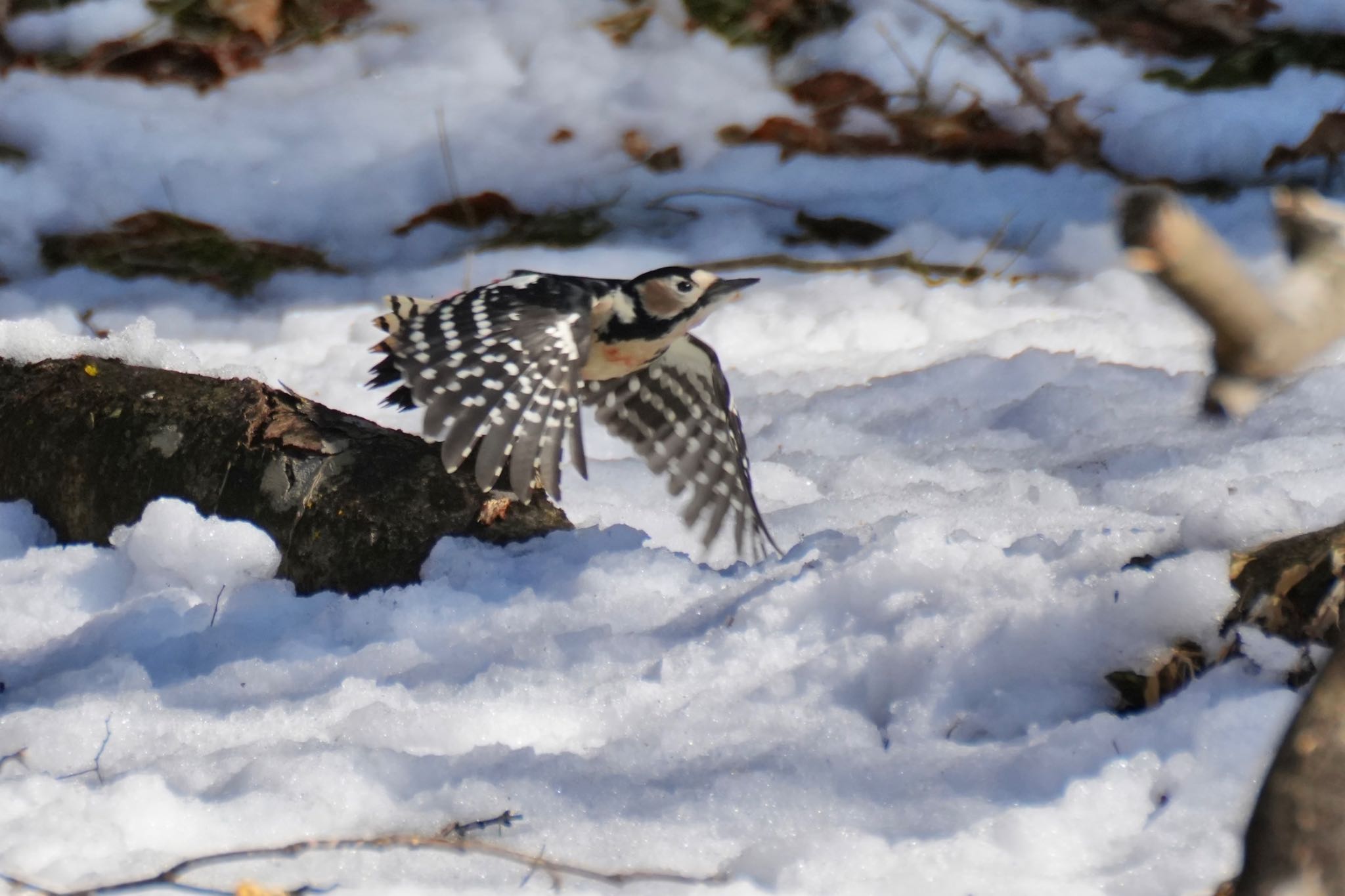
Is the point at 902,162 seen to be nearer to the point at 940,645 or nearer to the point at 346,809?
the point at 940,645

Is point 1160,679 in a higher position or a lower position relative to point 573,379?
higher

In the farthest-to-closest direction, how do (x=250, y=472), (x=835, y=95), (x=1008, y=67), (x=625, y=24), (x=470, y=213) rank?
(x=625, y=24), (x=835, y=95), (x=1008, y=67), (x=470, y=213), (x=250, y=472)

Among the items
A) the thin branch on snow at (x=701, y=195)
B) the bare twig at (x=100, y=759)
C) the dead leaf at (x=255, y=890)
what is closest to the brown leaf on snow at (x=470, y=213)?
the thin branch on snow at (x=701, y=195)

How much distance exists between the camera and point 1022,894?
1.67 metres

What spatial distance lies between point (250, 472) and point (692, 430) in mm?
1282

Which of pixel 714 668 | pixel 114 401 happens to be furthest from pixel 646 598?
pixel 114 401

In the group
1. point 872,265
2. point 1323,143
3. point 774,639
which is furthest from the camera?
point 1323,143

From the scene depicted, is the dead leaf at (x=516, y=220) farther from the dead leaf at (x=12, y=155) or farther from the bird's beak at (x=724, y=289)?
the bird's beak at (x=724, y=289)

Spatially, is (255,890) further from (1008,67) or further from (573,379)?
(1008,67)

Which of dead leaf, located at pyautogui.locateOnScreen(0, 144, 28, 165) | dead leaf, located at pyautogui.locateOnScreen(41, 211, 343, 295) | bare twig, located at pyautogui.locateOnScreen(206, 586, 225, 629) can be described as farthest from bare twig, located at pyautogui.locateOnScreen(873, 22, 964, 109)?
bare twig, located at pyautogui.locateOnScreen(206, 586, 225, 629)

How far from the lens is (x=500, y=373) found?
2930 millimetres

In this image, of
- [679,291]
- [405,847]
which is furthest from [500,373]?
[405,847]

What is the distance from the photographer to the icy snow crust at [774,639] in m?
1.77

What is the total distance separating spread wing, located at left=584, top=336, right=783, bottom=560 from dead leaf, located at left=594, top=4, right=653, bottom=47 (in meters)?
2.86
